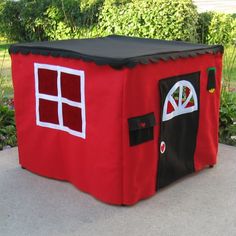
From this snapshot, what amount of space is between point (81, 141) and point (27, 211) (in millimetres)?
615

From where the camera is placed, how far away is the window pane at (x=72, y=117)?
3.35 m

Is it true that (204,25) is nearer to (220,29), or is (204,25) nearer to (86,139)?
(220,29)

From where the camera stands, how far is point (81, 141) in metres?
3.35

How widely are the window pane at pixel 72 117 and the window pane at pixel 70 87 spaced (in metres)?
0.08

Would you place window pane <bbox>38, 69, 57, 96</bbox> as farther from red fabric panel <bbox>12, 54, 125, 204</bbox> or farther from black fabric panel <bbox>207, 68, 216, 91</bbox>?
Result: black fabric panel <bbox>207, 68, 216, 91</bbox>

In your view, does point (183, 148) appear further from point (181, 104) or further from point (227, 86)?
point (227, 86)

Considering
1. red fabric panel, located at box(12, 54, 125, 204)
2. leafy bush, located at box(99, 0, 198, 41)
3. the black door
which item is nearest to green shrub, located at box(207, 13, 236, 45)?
leafy bush, located at box(99, 0, 198, 41)

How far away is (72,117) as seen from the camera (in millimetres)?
3414

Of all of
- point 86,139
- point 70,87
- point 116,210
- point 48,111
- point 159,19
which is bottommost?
point 116,210

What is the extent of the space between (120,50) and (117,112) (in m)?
0.61

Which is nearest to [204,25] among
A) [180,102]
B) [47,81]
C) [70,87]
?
[180,102]

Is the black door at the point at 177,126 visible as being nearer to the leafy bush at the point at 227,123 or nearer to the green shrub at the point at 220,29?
the leafy bush at the point at 227,123

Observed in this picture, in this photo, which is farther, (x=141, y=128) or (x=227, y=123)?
(x=227, y=123)

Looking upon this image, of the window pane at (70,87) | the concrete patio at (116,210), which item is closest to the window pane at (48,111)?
the window pane at (70,87)
